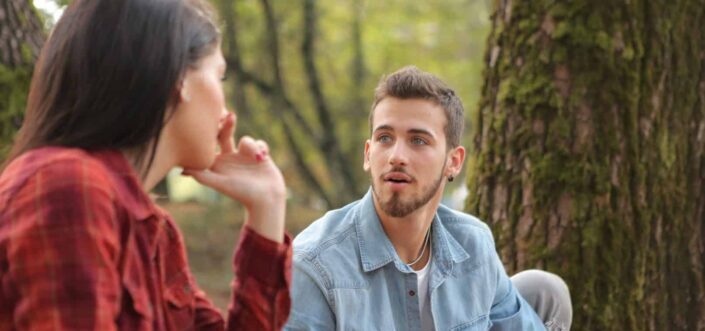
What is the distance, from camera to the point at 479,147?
14.9 feet

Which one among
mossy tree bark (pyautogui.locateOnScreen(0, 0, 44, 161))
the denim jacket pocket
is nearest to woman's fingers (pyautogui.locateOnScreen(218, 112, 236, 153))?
the denim jacket pocket

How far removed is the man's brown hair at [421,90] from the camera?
350cm

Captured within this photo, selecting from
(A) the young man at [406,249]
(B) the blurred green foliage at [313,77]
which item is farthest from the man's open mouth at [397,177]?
(B) the blurred green foliage at [313,77]

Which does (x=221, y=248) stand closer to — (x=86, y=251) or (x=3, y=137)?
(x=3, y=137)

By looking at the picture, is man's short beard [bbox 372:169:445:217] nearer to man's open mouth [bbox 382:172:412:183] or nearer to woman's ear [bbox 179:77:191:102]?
man's open mouth [bbox 382:172:412:183]

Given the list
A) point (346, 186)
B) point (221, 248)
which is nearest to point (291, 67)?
point (346, 186)

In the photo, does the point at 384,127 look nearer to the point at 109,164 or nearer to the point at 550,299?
the point at 550,299

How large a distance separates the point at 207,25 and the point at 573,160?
2.46m

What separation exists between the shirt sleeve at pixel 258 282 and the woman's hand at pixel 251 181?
1.2 inches

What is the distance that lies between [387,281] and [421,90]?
66cm

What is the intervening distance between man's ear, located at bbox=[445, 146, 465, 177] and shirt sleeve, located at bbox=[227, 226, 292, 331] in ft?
4.54

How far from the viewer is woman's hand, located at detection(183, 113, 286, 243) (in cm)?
230

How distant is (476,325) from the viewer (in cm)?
348

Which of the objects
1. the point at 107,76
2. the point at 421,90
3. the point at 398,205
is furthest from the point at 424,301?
the point at 107,76
